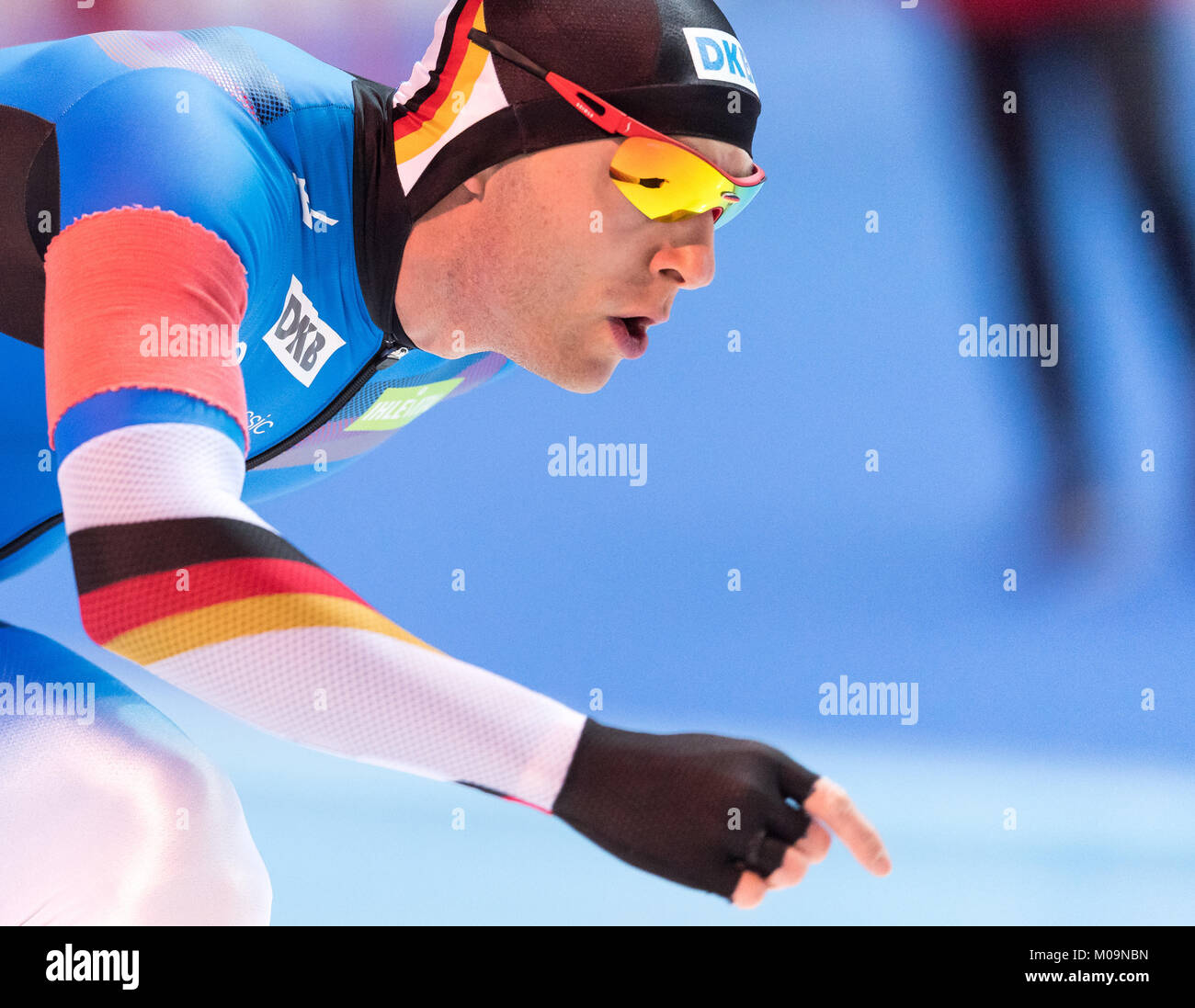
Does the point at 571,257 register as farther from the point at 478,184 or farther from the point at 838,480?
the point at 838,480

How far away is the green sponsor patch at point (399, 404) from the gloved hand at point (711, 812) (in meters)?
1.00

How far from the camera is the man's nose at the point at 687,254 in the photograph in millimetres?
1479

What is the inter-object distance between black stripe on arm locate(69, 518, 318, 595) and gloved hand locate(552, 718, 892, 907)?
0.30 metres

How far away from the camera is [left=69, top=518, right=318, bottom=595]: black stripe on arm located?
0.96 m

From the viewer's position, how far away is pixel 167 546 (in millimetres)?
967

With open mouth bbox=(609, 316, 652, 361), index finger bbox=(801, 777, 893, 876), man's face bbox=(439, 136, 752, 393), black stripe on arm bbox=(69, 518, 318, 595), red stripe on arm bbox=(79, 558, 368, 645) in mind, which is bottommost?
index finger bbox=(801, 777, 893, 876)

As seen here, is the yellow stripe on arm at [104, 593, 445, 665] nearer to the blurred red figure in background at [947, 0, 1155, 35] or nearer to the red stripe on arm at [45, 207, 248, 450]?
the red stripe on arm at [45, 207, 248, 450]

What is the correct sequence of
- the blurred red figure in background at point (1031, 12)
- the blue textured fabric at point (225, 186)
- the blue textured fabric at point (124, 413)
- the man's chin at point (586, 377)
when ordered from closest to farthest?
1. the blue textured fabric at point (124, 413)
2. the blue textured fabric at point (225, 186)
3. the man's chin at point (586, 377)
4. the blurred red figure in background at point (1031, 12)

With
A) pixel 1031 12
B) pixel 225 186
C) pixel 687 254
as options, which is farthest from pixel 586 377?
pixel 1031 12

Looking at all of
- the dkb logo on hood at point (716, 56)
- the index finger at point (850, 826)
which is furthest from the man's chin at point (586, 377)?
the index finger at point (850, 826)

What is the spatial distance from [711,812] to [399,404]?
112 centimetres

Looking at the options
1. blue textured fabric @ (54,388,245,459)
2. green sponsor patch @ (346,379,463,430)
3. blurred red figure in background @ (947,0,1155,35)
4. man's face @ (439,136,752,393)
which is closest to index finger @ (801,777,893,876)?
blue textured fabric @ (54,388,245,459)

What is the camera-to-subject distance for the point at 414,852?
2.22m

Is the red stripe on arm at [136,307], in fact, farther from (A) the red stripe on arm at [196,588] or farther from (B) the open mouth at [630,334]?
(B) the open mouth at [630,334]
